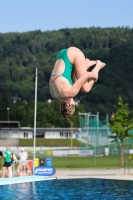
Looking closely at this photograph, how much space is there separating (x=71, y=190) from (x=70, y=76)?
14.3 m

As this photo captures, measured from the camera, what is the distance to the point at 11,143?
100 m

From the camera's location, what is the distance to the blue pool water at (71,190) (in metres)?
20.7

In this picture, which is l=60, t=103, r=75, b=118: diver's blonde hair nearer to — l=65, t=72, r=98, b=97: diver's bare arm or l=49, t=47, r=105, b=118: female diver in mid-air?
l=49, t=47, r=105, b=118: female diver in mid-air

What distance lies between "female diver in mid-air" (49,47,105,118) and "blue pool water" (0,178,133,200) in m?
11.6

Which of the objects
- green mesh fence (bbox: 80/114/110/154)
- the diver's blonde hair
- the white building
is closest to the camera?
the diver's blonde hair

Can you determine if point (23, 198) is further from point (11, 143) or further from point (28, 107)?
point (28, 107)

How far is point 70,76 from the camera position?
9312 mm

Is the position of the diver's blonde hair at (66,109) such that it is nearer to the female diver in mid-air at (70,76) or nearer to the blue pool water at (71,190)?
the female diver in mid-air at (70,76)

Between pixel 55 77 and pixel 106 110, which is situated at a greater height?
pixel 106 110

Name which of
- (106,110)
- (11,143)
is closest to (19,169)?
(11,143)

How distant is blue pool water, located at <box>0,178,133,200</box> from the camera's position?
20.7 metres

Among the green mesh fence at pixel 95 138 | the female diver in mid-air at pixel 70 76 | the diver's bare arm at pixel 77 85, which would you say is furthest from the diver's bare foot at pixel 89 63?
the green mesh fence at pixel 95 138

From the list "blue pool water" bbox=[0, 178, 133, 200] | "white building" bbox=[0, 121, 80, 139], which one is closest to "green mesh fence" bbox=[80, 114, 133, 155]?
"blue pool water" bbox=[0, 178, 133, 200]

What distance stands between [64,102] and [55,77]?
1.77 ft
